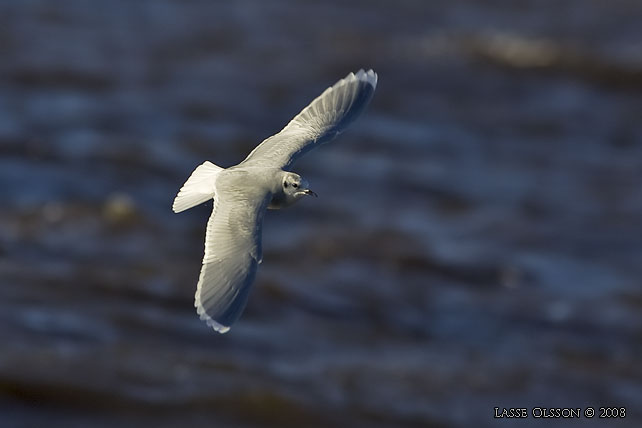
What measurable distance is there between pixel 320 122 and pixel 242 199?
95 cm

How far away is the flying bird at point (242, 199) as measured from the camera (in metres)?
4.21

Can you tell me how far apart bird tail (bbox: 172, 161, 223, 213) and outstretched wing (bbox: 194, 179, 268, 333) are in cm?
6

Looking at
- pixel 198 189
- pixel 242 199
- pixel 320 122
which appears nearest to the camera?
pixel 242 199

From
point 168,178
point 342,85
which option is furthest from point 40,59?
point 342,85

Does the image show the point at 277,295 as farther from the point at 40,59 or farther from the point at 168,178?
the point at 40,59

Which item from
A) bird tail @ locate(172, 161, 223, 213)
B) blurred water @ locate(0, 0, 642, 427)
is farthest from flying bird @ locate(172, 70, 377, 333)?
blurred water @ locate(0, 0, 642, 427)

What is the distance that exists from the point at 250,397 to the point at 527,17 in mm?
10104

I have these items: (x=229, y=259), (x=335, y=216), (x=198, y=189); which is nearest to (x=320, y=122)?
(x=198, y=189)

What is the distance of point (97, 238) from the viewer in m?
10.9

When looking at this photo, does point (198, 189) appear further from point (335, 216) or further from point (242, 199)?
point (335, 216)

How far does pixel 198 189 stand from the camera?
15.3 feet

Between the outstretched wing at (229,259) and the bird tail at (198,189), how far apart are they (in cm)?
6

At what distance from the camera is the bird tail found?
4508mm

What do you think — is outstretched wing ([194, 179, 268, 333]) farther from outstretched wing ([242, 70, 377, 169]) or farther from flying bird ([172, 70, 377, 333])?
outstretched wing ([242, 70, 377, 169])
